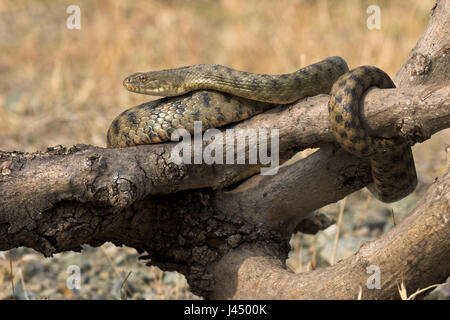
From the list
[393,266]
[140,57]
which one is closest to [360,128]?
[393,266]

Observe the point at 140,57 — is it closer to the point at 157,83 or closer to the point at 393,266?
the point at 157,83

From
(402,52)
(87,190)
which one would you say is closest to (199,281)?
(87,190)

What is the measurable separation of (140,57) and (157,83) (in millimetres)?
6435

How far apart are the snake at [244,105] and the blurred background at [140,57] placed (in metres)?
1.99

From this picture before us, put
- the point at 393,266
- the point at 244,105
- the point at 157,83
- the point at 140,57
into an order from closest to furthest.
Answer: the point at 393,266 < the point at 244,105 < the point at 157,83 < the point at 140,57

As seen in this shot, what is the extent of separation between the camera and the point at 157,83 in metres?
4.70

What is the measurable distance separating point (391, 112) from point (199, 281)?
1779 mm

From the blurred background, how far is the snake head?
2.01m

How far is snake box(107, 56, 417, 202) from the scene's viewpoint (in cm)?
395

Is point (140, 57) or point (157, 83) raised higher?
point (140, 57)

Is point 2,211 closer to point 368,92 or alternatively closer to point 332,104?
point 332,104

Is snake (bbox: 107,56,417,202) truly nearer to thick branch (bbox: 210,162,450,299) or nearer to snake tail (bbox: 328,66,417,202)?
snake tail (bbox: 328,66,417,202)

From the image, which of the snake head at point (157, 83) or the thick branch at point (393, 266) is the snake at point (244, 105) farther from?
the thick branch at point (393, 266)

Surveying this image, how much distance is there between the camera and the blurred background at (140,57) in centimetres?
663
